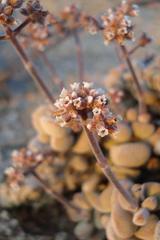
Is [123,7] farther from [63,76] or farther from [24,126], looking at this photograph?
[63,76]

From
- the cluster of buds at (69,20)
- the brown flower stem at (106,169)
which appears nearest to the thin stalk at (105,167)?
the brown flower stem at (106,169)

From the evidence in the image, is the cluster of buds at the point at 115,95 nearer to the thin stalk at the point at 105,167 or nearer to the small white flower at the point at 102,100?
the thin stalk at the point at 105,167

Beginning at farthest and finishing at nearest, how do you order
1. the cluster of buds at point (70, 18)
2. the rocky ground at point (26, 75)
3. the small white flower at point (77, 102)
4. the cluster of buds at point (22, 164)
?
the rocky ground at point (26, 75)
the cluster of buds at point (70, 18)
the cluster of buds at point (22, 164)
the small white flower at point (77, 102)

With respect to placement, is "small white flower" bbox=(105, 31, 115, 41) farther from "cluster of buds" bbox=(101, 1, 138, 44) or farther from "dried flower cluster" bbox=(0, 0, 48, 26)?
"dried flower cluster" bbox=(0, 0, 48, 26)

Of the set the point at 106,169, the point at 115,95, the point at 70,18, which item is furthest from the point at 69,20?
the point at 106,169

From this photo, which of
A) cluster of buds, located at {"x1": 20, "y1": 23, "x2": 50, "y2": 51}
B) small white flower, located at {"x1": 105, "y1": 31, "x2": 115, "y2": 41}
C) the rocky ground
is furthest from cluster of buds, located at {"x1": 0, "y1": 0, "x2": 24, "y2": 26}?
the rocky ground
